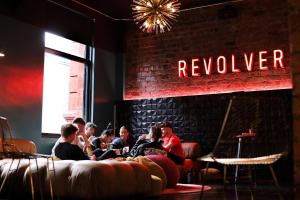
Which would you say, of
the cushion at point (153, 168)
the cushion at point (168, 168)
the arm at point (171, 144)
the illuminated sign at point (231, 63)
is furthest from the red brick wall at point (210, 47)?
the cushion at point (153, 168)

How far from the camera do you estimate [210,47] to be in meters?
9.68

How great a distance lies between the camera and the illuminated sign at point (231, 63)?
28.9 ft

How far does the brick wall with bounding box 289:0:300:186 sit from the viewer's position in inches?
84.0

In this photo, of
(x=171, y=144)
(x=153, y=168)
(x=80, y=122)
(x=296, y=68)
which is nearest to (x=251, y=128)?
(x=296, y=68)

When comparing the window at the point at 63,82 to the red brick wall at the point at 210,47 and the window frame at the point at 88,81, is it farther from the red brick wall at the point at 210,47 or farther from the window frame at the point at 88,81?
the red brick wall at the point at 210,47

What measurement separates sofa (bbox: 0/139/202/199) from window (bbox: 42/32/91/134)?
340 cm

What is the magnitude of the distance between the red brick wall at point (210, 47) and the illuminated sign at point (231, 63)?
0.06 meters

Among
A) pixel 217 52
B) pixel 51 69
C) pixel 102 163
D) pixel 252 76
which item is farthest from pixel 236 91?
pixel 102 163

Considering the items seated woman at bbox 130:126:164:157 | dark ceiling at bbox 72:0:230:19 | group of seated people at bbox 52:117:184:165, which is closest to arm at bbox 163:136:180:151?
group of seated people at bbox 52:117:184:165

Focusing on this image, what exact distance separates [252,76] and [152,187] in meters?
4.68

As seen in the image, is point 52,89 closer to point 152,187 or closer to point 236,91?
point 236,91

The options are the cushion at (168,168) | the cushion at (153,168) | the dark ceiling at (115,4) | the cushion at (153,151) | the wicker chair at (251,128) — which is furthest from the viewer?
the dark ceiling at (115,4)

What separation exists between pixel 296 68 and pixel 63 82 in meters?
7.65

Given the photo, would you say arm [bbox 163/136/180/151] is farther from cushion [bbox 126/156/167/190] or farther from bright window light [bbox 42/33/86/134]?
bright window light [bbox 42/33/86/134]
